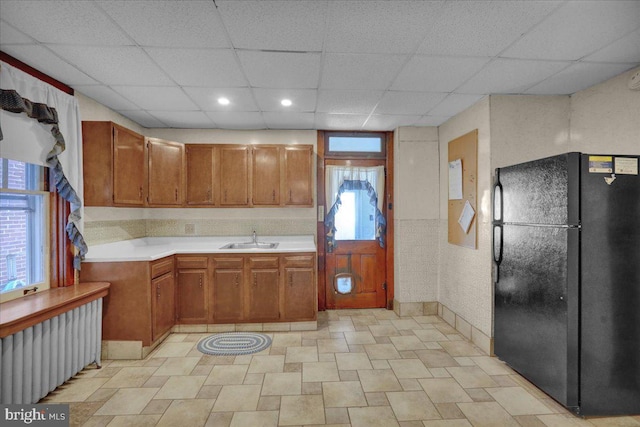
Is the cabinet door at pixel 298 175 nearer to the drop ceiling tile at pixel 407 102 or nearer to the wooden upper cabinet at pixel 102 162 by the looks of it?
the drop ceiling tile at pixel 407 102

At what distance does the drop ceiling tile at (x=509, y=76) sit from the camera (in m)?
2.49

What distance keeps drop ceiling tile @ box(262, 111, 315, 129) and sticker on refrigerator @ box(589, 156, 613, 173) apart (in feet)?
8.73

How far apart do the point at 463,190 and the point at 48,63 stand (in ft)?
13.5

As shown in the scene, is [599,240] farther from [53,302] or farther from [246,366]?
[53,302]

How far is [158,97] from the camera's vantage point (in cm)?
318

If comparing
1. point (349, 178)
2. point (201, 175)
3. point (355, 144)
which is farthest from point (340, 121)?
point (201, 175)

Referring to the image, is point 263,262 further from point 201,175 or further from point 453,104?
point 453,104

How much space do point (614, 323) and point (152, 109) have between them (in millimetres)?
4628

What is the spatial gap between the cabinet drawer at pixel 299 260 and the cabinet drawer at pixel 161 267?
50.6 inches

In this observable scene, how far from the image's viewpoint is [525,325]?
257 centimetres

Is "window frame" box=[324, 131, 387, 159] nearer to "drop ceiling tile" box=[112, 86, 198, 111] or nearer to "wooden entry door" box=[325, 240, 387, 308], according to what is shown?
"wooden entry door" box=[325, 240, 387, 308]

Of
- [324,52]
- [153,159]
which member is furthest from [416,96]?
[153,159]

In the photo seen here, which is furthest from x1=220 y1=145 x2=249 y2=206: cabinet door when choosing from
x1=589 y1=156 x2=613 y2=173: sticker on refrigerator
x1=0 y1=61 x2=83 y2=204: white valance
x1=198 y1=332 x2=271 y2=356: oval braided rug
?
x1=589 y1=156 x2=613 y2=173: sticker on refrigerator

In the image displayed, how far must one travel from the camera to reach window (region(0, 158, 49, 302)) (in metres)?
2.41
